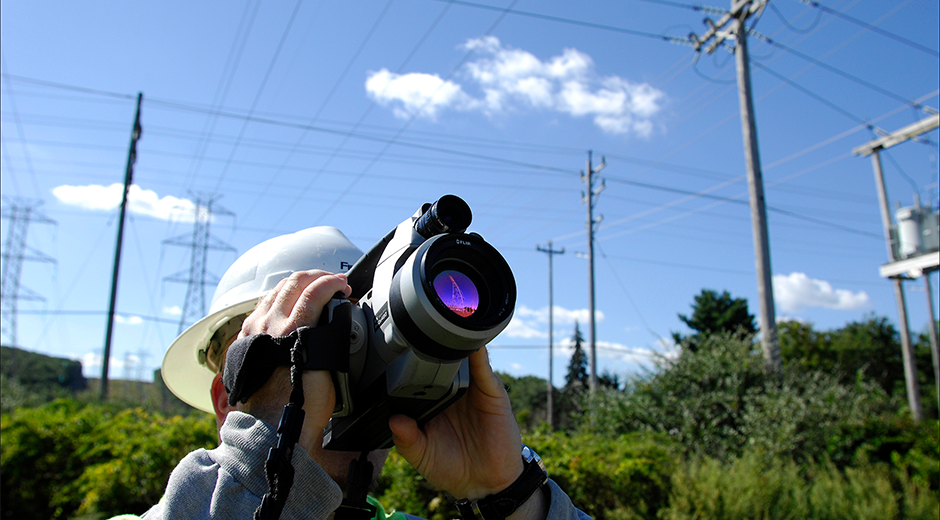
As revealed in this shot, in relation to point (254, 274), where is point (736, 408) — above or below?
below

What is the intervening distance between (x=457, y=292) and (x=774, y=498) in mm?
5539

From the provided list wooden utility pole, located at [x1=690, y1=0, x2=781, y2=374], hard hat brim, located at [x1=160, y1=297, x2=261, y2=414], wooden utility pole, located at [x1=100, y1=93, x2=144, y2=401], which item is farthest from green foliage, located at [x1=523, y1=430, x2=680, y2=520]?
wooden utility pole, located at [x1=100, y1=93, x2=144, y2=401]

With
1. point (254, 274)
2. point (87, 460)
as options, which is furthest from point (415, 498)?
point (87, 460)

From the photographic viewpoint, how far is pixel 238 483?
1.21 metres

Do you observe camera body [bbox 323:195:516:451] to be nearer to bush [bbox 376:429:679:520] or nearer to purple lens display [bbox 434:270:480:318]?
purple lens display [bbox 434:270:480:318]

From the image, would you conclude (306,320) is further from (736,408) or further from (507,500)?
(736,408)

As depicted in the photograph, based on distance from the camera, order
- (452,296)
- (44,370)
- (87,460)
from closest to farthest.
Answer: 1. (452,296)
2. (87,460)
3. (44,370)

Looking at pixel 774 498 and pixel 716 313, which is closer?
pixel 774 498

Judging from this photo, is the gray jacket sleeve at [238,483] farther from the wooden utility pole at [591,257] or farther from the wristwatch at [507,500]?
the wooden utility pole at [591,257]

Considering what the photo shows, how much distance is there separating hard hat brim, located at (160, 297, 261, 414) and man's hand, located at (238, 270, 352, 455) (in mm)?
634

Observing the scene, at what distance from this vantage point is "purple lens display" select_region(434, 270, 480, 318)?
1.29 m

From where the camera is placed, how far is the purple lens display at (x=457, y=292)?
1292 millimetres

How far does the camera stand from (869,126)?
17.6 m

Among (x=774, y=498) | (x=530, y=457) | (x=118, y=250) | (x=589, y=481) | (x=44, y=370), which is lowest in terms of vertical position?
(x=774, y=498)
